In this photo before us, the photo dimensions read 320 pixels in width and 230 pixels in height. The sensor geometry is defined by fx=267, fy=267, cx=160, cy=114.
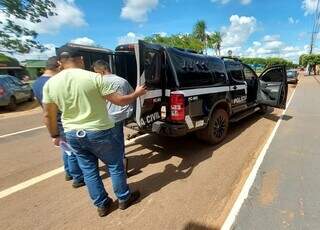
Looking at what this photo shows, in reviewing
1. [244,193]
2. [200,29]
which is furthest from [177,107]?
[200,29]

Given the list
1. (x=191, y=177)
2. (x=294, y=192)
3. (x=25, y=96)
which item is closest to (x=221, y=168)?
(x=191, y=177)

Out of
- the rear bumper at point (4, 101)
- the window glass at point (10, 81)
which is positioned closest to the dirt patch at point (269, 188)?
the rear bumper at point (4, 101)

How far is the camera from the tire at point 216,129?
570 cm

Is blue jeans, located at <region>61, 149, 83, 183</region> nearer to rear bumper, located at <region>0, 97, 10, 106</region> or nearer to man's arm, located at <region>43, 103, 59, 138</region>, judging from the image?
man's arm, located at <region>43, 103, 59, 138</region>

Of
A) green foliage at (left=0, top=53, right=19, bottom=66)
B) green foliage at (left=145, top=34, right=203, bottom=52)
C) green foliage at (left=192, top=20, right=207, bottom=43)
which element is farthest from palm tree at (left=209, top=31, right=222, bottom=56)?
green foliage at (left=0, top=53, right=19, bottom=66)

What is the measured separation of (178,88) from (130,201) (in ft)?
7.21

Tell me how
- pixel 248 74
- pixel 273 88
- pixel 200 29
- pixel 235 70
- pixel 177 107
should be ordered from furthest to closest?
pixel 200 29 < pixel 273 88 < pixel 248 74 < pixel 235 70 < pixel 177 107

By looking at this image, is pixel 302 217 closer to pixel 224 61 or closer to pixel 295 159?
pixel 295 159

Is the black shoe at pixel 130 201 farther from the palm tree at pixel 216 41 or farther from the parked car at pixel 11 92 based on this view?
the palm tree at pixel 216 41

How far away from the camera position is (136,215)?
3297 mm

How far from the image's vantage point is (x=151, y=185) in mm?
4078

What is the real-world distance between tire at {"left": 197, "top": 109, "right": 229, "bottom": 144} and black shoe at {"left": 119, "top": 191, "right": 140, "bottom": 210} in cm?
246

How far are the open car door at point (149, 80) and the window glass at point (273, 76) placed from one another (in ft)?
18.5

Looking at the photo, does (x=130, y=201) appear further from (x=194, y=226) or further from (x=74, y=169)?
(x=74, y=169)
